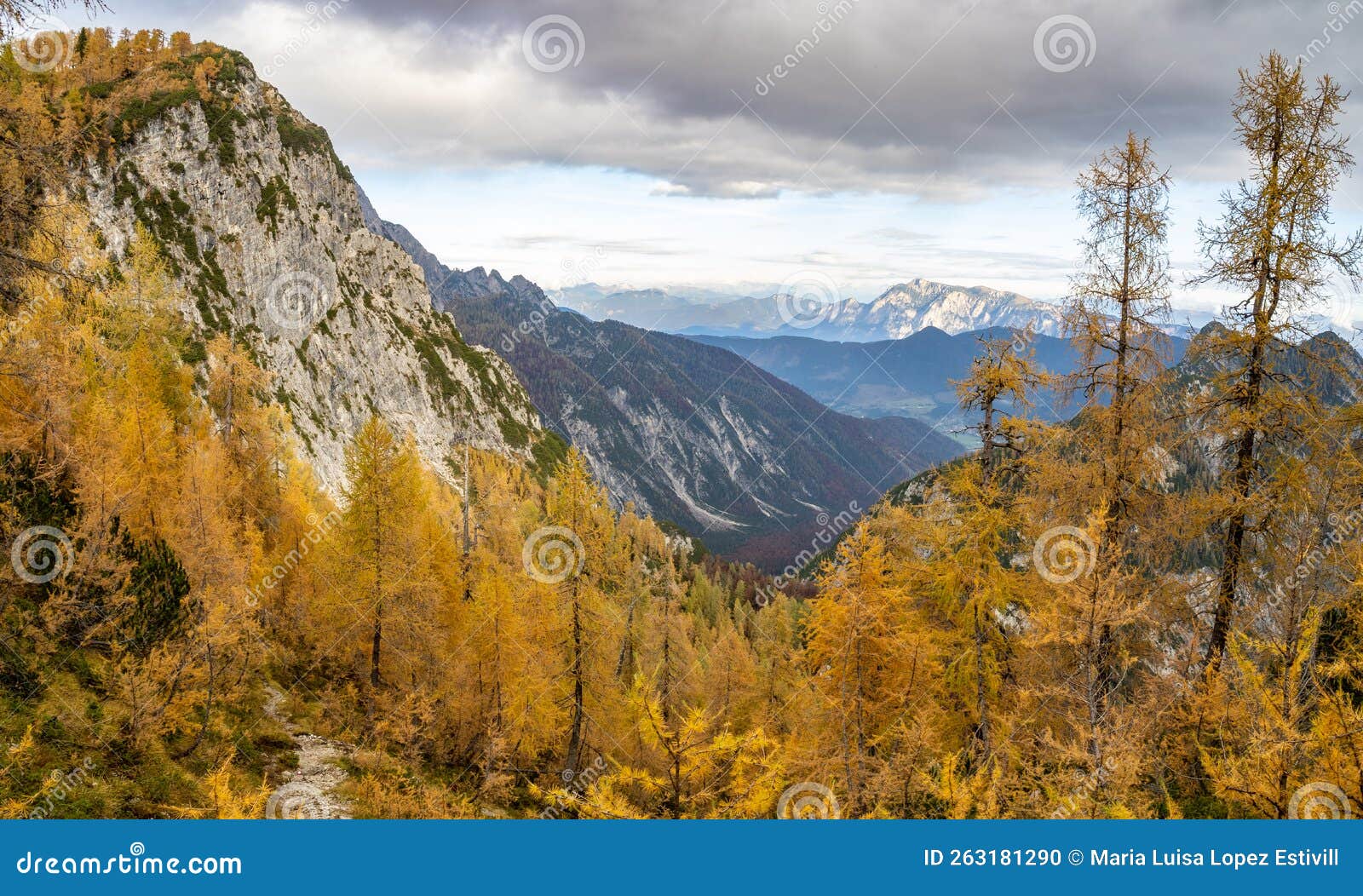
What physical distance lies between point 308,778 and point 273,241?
11859cm

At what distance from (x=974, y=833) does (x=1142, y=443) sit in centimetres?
1136

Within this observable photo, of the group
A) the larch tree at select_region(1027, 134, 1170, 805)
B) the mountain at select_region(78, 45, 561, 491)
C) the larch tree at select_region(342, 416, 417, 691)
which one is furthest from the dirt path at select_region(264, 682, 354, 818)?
the mountain at select_region(78, 45, 561, 491)

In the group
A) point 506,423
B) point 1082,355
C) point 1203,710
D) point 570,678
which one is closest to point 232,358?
point 570,678

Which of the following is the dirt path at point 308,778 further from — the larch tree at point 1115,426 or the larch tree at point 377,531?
the larch tree at point 1115,426

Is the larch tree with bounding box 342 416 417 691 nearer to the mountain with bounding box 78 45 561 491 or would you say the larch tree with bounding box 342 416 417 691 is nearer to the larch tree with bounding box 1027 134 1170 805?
the larch tree with bounding box 1027 134 1170 805

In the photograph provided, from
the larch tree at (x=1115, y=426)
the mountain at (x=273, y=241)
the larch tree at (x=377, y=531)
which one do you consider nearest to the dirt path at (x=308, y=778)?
the larch tree at (x=377, y=531)

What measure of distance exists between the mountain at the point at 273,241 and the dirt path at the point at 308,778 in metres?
68.9

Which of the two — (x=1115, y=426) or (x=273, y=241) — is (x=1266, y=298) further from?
(x=273, y=241)

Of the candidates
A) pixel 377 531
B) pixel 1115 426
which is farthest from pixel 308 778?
pixel 1115 426

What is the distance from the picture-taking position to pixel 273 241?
115 m

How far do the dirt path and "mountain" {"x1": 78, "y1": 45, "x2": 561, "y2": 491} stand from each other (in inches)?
2713

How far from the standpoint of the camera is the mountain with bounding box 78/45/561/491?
96312 mm

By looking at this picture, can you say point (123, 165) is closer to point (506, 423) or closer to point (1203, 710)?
point (506, 423)

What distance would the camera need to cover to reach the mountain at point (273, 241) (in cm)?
9631
